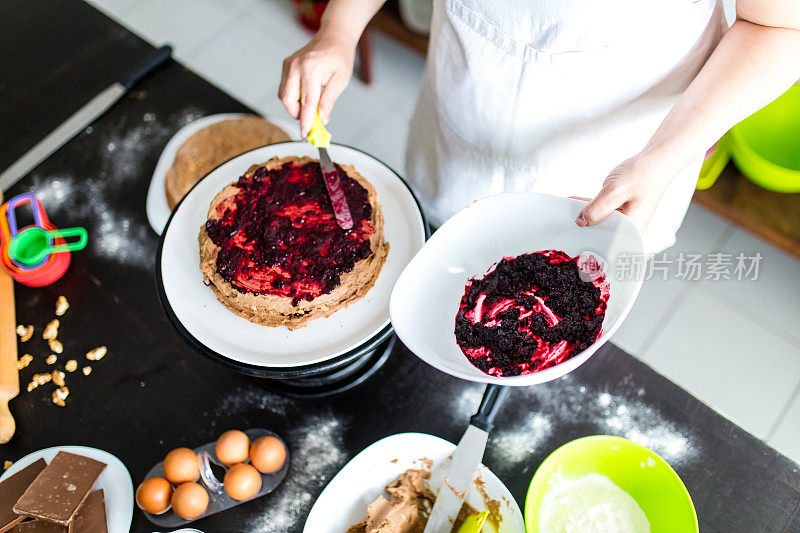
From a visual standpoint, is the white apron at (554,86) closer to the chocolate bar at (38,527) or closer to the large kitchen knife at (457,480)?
the large kitchen knife at (457,480)

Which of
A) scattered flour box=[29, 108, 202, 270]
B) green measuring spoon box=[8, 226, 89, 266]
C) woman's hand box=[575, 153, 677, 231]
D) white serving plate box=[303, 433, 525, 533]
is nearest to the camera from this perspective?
woman's hand box=[575, 153, 677, 231]

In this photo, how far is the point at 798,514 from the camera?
1174 millimetres

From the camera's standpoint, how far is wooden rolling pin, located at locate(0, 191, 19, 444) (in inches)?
51.9

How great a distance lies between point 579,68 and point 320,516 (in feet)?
3.51

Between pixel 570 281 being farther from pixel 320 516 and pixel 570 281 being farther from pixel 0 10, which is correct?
pixel 0 10

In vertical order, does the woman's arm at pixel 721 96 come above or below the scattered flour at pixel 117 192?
above

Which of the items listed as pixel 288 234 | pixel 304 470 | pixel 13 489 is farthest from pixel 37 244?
pixel 304 470

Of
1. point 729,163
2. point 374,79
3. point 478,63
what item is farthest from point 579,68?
point 374,79

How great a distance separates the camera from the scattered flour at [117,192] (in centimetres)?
157

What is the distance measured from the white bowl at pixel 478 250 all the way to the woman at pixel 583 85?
7cm

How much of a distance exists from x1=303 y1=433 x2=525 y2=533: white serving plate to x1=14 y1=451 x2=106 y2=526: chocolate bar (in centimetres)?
47

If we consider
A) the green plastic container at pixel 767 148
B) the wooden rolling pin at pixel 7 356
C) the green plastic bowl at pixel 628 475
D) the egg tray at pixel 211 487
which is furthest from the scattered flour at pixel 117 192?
the green plastic container at pixel 767 148

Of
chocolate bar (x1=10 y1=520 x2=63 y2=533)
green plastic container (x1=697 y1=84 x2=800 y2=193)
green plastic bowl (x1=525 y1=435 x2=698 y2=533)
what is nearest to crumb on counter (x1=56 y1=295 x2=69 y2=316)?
chocolate bar (x1=10 y1=520 x2=63 y2=533)

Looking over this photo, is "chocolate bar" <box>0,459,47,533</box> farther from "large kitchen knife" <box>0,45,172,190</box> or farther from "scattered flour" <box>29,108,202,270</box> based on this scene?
"large kitchen knife" <box>0,45,172,190</box>
